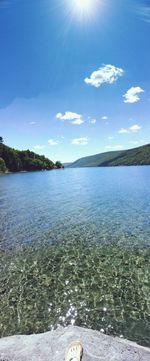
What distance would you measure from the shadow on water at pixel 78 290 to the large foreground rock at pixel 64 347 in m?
1.81

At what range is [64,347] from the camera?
6.69 m

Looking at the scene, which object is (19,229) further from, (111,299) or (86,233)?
(111,299)

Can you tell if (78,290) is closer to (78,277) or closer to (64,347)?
(78,277)

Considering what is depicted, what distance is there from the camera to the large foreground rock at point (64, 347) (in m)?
6.35

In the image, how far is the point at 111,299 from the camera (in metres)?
11.0

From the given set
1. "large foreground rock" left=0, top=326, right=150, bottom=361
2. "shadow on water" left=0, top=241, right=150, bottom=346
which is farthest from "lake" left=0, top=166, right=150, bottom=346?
"large foreground rock" left=0, top=326, right=150, bottom=361

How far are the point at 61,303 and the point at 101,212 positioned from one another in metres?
19.8

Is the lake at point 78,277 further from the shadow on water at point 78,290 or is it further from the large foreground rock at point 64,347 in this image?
the large foreground rock at point 64,347

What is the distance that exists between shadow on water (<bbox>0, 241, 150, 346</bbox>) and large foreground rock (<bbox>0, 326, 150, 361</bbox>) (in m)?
1.81

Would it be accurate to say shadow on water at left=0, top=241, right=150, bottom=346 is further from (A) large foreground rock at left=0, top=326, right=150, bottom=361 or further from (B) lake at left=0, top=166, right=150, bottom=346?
(A) large foreground rock at left=0, top=326, right=150, bottom=361

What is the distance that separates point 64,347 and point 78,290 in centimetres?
528

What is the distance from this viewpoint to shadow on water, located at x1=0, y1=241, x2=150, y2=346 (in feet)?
31.0

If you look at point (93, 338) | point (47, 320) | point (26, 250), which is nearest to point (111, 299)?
point (47, 320)

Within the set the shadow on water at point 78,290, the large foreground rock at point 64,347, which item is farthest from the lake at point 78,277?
the large foreground rock at point 64,347
